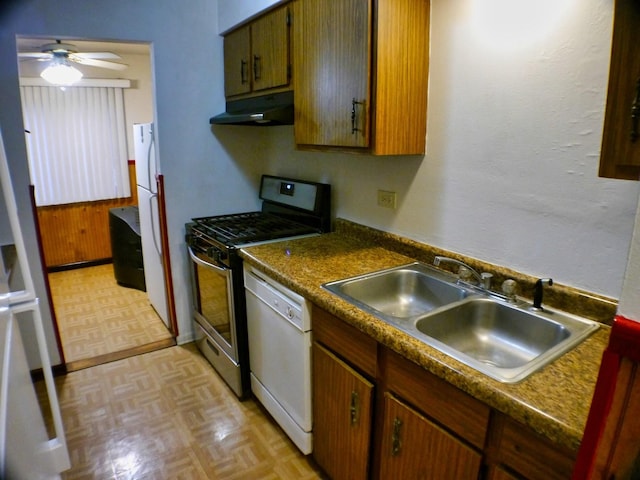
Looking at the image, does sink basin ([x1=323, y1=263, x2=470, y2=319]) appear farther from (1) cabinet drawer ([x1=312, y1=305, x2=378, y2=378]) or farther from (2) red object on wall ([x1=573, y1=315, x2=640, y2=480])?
(2) red object on wall ([x1=573, y1=315, x2=640, y2=480])

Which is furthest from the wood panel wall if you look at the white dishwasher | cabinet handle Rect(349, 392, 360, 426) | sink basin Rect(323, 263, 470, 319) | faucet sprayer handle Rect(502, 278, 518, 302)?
faucet sprayer handle Rect(502, 278, 518, 302)

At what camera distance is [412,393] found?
49.7 inches

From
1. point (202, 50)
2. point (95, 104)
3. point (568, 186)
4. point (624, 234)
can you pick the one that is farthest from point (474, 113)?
point (95, 104)

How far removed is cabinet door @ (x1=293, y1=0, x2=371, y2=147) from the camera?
1.64 meters

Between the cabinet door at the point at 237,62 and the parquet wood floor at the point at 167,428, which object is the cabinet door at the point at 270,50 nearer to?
the cabinet door at the point at 237,62

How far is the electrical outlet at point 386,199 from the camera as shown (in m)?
2.06

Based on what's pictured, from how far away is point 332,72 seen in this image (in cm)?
179

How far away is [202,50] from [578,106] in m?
2.24

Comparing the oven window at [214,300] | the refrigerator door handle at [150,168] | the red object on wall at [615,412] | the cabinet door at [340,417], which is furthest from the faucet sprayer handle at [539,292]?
the refrigerator door handle at [150,168]

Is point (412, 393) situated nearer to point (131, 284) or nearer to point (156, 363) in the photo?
point (156, 363)

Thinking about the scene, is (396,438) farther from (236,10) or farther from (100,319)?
(100,319)

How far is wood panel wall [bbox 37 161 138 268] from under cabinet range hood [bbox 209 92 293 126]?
2726mm

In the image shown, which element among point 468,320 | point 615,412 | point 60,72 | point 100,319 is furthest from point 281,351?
point 60,72

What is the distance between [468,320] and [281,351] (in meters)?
0.84
